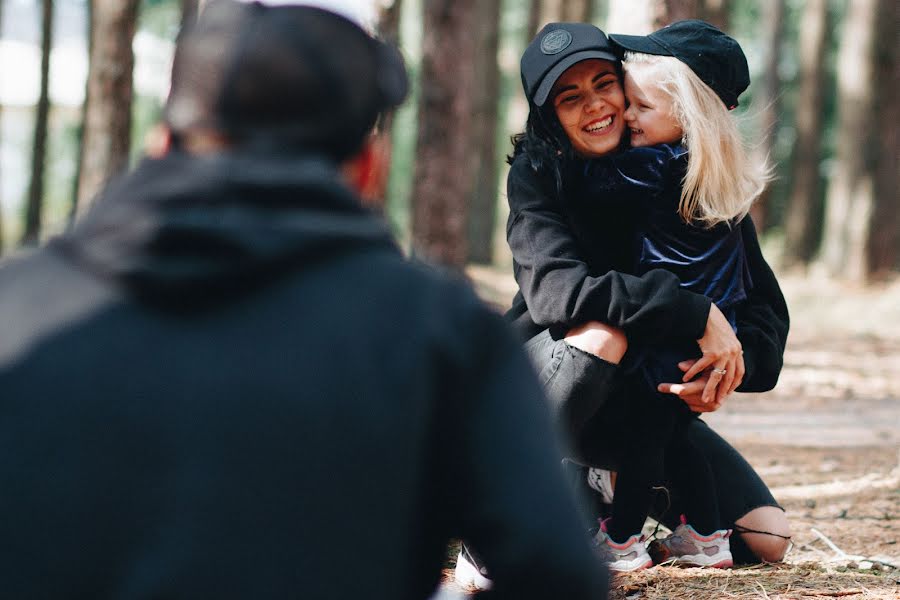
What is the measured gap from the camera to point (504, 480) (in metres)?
1.37

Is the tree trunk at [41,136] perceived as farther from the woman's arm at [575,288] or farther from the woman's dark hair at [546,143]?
the woman's arm at [575,288]

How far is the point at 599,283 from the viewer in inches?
124

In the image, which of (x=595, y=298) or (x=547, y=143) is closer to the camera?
(x=595, y=298)

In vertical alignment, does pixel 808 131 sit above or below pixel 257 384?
above

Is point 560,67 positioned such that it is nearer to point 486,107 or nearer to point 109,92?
point 109,92

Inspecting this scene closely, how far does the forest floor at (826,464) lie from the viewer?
3283mm

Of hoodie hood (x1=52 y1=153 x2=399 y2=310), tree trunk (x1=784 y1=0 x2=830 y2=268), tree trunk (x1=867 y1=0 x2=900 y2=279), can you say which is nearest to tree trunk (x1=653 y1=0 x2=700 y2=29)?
hoodie hood (x1=52 y1=153 x2=399 y2=310)

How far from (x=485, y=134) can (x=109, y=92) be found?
9.30 meters

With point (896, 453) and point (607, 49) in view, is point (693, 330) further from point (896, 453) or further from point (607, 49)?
point (896, 453)

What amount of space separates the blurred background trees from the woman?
50cm

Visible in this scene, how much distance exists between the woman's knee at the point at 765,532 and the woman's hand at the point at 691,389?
1.77ft

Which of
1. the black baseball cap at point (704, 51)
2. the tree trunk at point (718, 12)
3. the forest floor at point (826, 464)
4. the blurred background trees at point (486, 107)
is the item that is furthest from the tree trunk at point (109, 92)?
the black baseball cap at point (704, 51)

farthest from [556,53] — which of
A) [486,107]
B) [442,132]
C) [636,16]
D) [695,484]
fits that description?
[486,107]

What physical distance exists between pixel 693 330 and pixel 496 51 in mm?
17521
